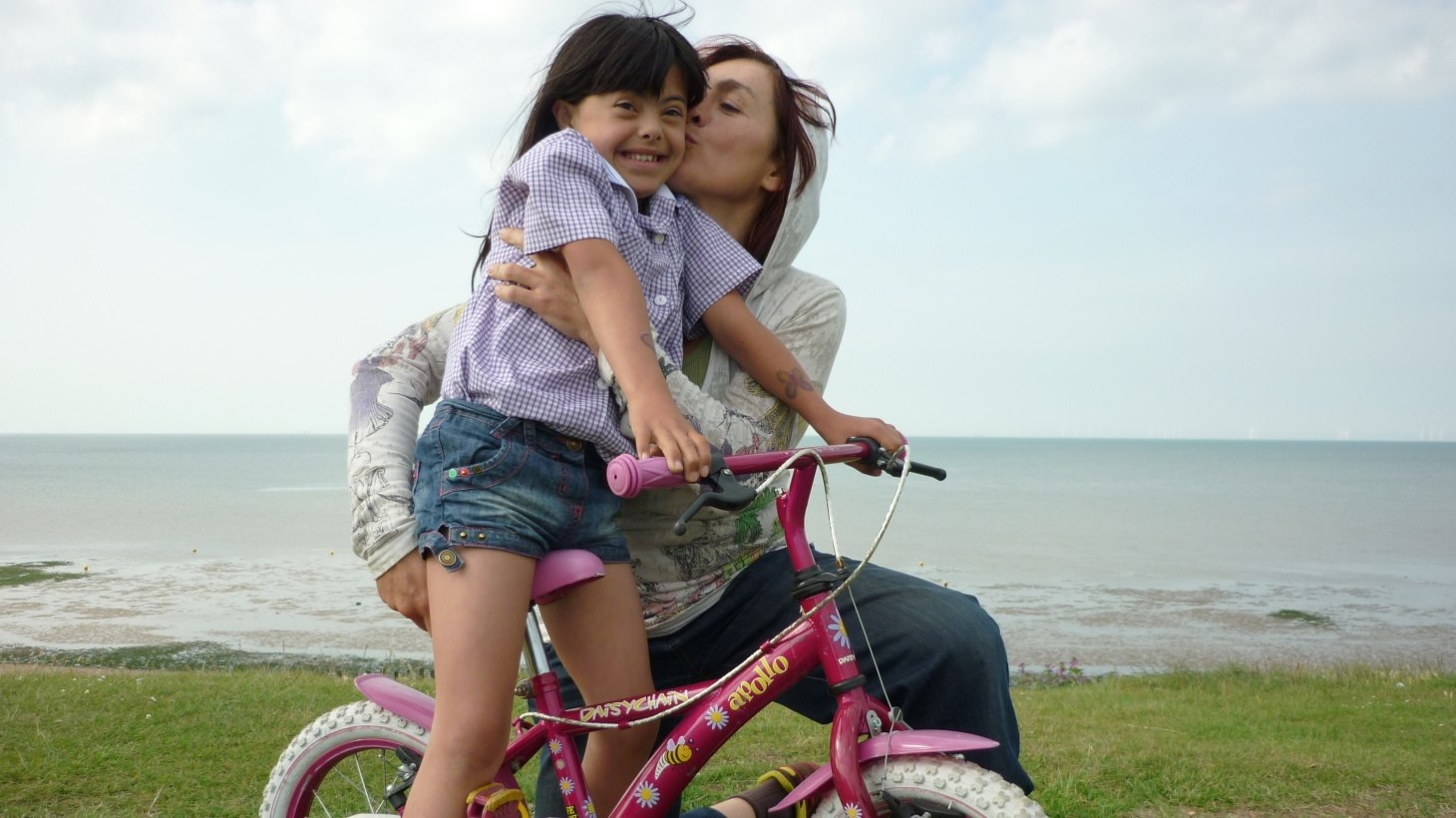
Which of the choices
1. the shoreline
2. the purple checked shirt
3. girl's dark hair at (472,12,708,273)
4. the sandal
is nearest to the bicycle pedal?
the sandal

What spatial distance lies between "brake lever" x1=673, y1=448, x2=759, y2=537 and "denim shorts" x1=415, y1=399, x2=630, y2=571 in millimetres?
450

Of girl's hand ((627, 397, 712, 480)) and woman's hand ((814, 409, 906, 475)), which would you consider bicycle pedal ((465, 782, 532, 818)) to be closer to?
girl's hand ((627, 397, 712, 480))

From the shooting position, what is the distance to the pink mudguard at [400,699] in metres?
2.79

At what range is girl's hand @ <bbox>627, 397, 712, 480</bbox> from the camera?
1903 mm

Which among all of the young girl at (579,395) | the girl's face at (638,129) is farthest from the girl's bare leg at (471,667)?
the girl's face at (638,129)

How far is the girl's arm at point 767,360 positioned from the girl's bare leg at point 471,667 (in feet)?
2.12

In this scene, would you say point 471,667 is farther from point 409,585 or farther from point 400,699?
point 400,699

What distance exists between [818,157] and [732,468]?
41.2 inches

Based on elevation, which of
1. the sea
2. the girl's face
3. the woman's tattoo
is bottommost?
the sea

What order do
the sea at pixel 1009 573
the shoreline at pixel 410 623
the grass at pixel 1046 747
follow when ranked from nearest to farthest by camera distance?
Result: 1. the grass at pixel 1046 747
2. the shoreline at pixel 410 623
3. the sea at pixel 1009 573

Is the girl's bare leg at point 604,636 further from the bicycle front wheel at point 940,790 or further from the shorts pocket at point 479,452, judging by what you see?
the bicycle front wheel at point 940,790

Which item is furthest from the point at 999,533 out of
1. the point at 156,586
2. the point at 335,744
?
the point at 335,744

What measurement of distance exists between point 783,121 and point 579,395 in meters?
0.87

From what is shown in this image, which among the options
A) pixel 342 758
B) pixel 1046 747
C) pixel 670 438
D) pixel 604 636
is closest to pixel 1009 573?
pixel 1046 747
